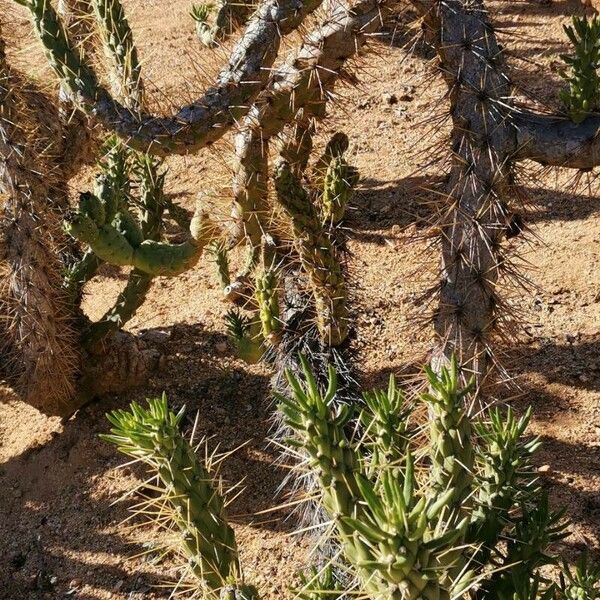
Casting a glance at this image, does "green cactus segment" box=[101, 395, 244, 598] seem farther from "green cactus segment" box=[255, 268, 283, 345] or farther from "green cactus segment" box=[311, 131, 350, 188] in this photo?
"green cactus segment" box=[311, 131, 350, 188]

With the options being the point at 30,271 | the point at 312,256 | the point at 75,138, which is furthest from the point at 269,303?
the point at 75,138

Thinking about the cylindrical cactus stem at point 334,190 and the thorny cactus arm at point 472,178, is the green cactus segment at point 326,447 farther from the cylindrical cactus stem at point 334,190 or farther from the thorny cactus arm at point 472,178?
the cylindrical cactus stem at point 334,190

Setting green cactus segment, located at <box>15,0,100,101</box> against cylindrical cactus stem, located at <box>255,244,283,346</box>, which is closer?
green cactus segment, located at <box>15,0,100,101</box>

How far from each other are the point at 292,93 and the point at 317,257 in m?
0.65

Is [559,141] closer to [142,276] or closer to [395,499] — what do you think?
[395,499]

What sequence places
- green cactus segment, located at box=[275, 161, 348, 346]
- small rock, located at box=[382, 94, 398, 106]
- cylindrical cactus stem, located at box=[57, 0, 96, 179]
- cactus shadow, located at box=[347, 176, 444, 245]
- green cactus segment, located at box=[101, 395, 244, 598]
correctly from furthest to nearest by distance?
small rock, located at box=[382, 94, 398, 106], cactus shadow, located at box=[347, 176, 444, 245], cylindrical cactus stem, located at box=[57, 0, 96, 179], green cactus segment, located at box=[275, 161, 348, 346], green cactus segment, located at box=[101, 395, 244, 598]

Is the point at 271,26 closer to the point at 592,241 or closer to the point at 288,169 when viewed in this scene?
the point at 288,169

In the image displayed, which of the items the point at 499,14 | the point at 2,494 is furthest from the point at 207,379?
the point at 499,14

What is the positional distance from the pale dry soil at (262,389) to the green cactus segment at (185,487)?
508 mm

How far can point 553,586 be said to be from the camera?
2014 mm

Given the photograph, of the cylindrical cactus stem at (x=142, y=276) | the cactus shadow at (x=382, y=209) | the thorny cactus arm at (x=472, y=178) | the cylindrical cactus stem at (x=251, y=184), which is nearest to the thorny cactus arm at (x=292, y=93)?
the cylindrical cactus stem at (x=251, y=184)

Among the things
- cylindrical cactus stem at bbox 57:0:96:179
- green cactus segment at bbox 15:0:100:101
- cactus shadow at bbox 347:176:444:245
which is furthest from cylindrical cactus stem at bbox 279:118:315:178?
cactus shadow at bbox 347:176:444:245

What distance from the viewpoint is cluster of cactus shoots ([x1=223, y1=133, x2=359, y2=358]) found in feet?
9.46

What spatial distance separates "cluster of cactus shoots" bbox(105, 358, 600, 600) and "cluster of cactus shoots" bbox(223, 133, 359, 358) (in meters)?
0.92
